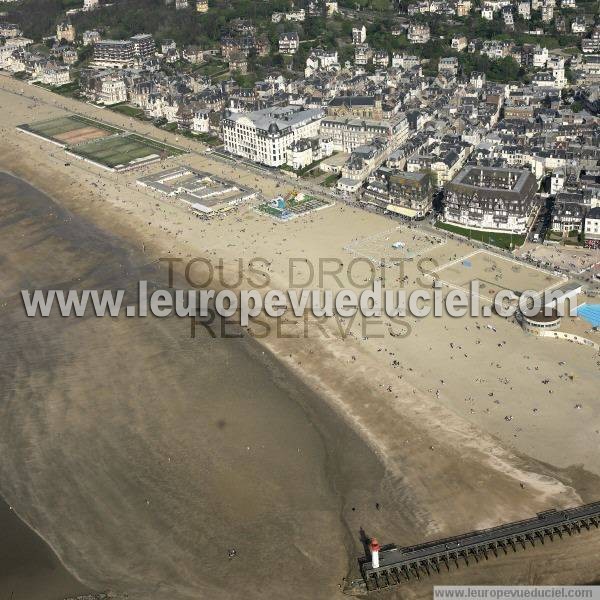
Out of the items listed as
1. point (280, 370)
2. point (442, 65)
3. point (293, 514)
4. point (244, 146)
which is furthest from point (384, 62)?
point (293, 514)

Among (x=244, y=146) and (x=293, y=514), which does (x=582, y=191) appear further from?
(x=293, y=514)

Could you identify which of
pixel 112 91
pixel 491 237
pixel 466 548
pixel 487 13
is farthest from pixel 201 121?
pixel 466 548

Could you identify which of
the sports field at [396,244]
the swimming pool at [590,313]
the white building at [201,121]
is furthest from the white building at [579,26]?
the swimming pool at [590,313]

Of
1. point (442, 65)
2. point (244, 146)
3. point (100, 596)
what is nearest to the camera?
point (100, 596)

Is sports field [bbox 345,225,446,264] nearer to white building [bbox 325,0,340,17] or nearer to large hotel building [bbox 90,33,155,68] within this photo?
large hotel building [bbox 90,33,155,68]

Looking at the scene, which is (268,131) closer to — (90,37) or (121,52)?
(121,52)

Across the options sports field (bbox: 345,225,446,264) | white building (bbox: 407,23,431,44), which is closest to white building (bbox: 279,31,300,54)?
white building (bbox: 407,23,431,44)
